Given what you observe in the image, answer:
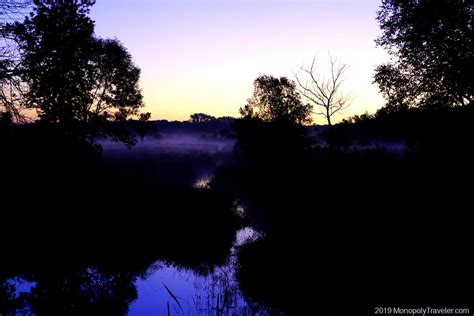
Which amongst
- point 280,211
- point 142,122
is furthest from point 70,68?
point 142,122

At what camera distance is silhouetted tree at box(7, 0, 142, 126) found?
8.08 m

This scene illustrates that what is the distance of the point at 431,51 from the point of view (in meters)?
17.3

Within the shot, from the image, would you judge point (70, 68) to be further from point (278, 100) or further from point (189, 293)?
point (278, 100)

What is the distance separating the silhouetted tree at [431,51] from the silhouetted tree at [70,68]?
17.7m

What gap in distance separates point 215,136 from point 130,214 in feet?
548

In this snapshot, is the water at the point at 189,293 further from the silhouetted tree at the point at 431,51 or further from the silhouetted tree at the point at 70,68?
the silhouetted tree at the point at 431,51

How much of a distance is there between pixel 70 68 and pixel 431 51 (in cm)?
1829

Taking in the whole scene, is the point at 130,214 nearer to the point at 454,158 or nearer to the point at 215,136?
the point at 454,158

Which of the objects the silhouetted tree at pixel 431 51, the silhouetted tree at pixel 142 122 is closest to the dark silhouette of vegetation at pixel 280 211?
the silhouetted tree at pixel 431 51

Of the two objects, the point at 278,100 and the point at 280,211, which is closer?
the point at 280,211

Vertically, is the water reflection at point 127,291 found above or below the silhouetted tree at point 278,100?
below

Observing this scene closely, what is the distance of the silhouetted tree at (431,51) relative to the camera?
15.9 meters

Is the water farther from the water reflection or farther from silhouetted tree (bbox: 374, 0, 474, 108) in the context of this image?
silhouetted tree (bbox: 374, 0, 474, 108)

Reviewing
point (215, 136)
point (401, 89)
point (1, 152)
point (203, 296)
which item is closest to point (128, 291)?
point (203, 296)
